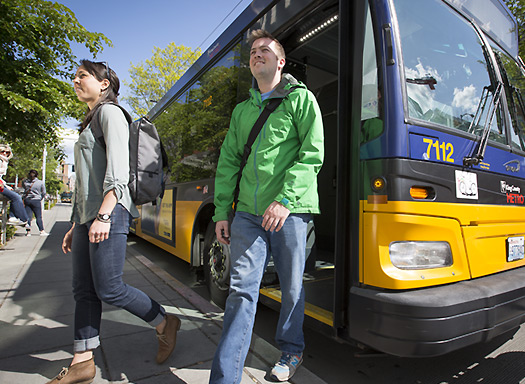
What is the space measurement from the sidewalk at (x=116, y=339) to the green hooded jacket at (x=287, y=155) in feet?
3.76

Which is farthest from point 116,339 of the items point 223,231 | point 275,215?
point 275,215

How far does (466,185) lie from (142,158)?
1.95 m

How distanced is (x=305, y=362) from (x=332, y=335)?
2.04 feet

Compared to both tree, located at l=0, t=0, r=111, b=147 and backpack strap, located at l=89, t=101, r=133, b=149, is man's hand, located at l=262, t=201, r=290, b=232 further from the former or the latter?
tree, located at l=0, t=0, r=111, b=147

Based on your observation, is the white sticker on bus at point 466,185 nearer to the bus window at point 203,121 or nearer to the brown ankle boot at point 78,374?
the bus window at point 203,121

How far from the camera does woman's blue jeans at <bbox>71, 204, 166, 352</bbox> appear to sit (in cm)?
195

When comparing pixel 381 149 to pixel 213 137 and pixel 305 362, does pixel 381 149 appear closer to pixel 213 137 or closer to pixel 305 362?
pixel 305 362

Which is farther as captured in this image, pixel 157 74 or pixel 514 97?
pixel 157 74

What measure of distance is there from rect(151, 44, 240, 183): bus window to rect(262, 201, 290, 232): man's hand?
1923 millimetres

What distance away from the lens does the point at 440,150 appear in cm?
192

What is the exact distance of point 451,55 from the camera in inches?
89.2

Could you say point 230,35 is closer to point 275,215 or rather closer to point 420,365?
point 275,215

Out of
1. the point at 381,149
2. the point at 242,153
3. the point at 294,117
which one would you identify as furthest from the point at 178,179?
the point at 381,149

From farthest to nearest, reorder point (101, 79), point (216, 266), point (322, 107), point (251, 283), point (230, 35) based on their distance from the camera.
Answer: point (322, 107) < point (230, 35) < point (216, 266) < point (101, 79) < point (251, 283)
